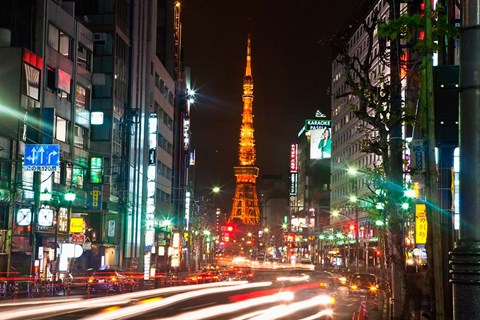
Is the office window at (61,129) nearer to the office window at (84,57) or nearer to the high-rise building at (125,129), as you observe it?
the high-rise building at (125,129)

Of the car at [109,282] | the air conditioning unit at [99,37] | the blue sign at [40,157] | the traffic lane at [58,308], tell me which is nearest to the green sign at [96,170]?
the car at [109,282]

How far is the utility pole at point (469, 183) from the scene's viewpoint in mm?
7941

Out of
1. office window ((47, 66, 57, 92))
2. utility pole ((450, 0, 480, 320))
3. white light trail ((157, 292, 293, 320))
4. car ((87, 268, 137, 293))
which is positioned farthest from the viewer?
office window ((47, 66, 57, 92))

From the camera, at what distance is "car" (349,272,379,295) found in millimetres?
39375

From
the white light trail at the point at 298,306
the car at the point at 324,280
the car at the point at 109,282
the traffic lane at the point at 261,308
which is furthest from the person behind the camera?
the car at the point at 109,282

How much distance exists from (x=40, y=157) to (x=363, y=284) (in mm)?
20832

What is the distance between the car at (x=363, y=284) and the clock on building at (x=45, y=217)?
22.9m

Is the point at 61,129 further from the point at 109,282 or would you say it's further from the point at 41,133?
the point at 109,282

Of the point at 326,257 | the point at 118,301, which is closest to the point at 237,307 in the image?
the point at 118,301

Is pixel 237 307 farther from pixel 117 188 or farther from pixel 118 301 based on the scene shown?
pixel 117 188

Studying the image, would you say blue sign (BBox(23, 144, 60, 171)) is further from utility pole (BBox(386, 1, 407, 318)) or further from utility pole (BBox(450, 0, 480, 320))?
utility pole (BBox(450, 0, 480, 320))

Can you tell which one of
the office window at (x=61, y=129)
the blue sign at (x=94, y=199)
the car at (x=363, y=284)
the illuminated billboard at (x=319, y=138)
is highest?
the illuminated billboard at (x=319, y=138)

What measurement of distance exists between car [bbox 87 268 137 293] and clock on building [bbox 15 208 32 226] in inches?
238

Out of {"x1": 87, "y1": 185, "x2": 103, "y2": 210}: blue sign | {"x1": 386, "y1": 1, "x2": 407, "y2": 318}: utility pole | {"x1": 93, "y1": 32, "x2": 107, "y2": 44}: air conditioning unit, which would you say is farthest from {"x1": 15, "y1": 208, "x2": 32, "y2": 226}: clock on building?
{"x1": 386, "y1": 1, "x2": 407, "y2": 318}: utility pole
